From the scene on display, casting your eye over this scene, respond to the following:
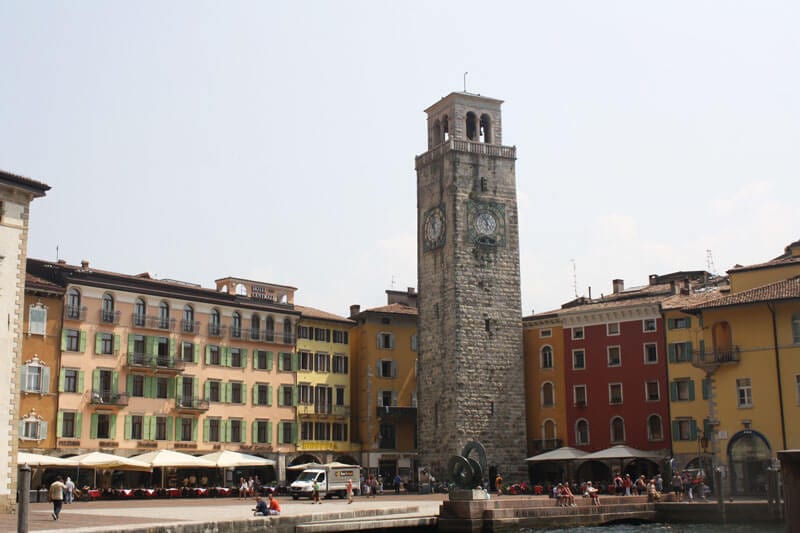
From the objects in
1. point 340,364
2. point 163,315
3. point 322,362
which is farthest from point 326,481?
point 340,364

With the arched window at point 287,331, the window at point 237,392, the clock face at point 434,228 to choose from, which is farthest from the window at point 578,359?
the window at point 237,392

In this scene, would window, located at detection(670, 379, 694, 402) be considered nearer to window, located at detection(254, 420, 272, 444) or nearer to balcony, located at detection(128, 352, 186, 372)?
window, located at detection(254, 420, 272, 444)

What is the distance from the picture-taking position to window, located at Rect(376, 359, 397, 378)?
6500 centimetres

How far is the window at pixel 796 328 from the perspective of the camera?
43.9 metres

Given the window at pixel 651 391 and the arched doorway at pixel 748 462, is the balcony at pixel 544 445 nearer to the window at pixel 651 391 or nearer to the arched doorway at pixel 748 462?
the window at pixel 651 391

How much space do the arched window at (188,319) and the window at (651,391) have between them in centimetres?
2438

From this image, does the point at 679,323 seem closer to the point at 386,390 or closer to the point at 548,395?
Answer: the point at 548,395

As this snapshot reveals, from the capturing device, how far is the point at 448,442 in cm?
5709

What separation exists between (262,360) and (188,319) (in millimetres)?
5488

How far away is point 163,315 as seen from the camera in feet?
182

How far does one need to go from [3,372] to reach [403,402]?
1391 inches

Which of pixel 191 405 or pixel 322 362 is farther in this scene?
pixel 322 362

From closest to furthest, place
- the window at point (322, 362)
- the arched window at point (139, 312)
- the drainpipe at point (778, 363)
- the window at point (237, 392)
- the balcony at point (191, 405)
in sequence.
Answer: the drainpipe at point (778, 363) → the arched window at point (139, 312) → the balcony at point (191, 405) → the window at point (237, 392) → the window at point (322, 362)

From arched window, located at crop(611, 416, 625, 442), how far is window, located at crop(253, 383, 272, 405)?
19.1 meters
